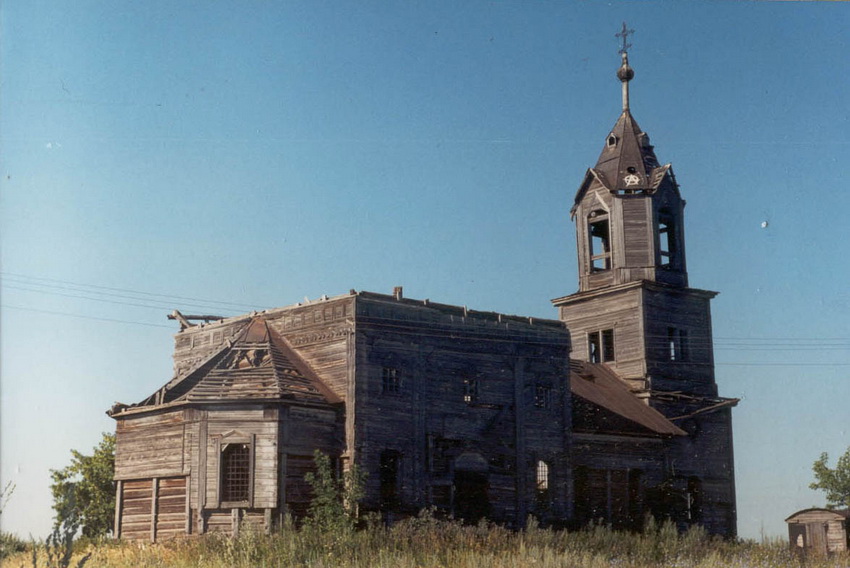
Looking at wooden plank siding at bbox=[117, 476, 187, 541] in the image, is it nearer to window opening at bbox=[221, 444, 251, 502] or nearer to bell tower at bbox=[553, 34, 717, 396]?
window opening at bbox=[221, 444, 251, 502]

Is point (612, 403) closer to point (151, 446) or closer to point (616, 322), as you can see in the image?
point (616, 322)

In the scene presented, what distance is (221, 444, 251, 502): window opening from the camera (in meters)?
32.3

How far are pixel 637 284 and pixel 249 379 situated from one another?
18429 millimetres

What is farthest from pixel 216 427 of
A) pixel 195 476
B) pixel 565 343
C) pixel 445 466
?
pixel 565 343

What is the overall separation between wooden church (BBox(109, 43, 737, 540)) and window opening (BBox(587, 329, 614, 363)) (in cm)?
13

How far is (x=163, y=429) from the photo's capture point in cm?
3375

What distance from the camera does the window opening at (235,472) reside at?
106ft

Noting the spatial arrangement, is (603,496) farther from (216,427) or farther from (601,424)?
(216,427)

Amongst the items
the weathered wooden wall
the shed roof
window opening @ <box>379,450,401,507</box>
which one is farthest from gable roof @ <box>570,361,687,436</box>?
window opening @ <box>379,450,401,507</box>

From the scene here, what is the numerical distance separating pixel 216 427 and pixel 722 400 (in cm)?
2272

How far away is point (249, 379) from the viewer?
109ft

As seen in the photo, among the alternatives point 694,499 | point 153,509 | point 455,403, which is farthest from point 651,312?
point 153,509

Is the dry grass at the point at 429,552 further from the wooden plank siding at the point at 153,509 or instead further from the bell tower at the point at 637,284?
the bell tower at the point at 637,284

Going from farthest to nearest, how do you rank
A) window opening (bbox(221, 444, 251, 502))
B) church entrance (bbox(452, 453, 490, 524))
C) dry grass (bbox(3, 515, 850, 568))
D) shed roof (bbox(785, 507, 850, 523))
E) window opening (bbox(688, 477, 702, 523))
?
1. window opening (bbox(688, 477, 702, 523))
2. shed roof (bbox(785, 507, 850, 523))
3. church entrance (bbox(452, 453, 490, 524))
4. window opening (bbox(221, 444, 251, 502))
5. dry grass (bbox(3, 515, 850, 568))
